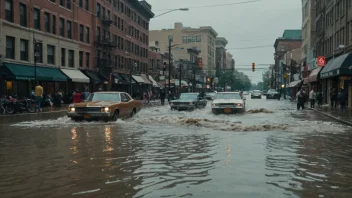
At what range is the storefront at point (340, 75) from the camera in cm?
3020

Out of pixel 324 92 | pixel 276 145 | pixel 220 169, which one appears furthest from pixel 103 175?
pixel 324 92

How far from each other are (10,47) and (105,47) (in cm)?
1971

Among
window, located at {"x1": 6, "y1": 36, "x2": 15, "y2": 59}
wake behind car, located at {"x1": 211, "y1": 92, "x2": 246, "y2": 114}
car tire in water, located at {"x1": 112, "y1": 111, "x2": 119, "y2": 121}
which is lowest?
car tire in water, located at {"x1": 112, "y1": 111, "x2": 119, "y2": 121}

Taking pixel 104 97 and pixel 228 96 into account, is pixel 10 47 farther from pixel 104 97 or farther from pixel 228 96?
pixel 228 96

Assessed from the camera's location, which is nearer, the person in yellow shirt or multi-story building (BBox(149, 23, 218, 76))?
the person in yellow shirt

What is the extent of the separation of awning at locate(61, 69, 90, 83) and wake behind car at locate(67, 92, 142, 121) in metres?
21.6

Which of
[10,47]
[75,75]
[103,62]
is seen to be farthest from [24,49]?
[103,62]

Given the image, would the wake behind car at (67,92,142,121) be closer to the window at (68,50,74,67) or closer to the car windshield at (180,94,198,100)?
the car windshield at (180,94,198,100)

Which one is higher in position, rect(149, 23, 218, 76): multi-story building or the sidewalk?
rect(149, 23, 218, 76): multi-story building

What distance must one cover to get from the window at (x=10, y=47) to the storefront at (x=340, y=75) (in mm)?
25637

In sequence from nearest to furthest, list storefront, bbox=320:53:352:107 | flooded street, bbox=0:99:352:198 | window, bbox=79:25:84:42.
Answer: flooded street, bbox=0:99:352:198 → storefront, bbox=320:53:352:107 → window, bbox=79:25:84:42

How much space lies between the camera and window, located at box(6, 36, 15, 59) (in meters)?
31.6

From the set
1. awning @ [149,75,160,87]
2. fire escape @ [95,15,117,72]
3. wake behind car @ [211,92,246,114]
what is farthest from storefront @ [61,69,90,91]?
awning @ [149,75,160,87]

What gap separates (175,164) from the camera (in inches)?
315
